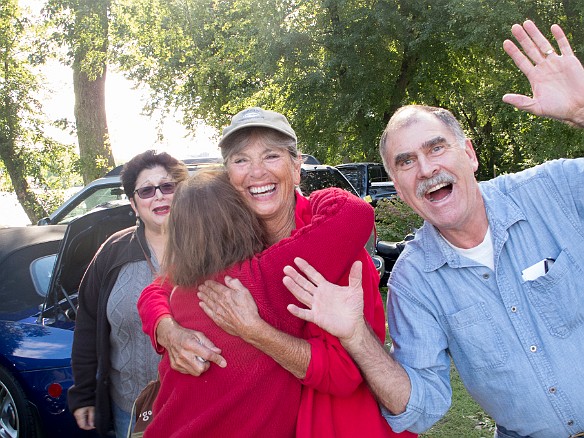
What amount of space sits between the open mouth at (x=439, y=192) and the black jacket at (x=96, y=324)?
59.7 inches

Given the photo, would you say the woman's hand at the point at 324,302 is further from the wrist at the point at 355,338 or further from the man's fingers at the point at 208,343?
the man's fingers at the point at 208,343

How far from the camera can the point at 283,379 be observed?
191 cm

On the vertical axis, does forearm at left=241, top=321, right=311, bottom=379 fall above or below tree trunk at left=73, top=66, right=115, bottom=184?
below

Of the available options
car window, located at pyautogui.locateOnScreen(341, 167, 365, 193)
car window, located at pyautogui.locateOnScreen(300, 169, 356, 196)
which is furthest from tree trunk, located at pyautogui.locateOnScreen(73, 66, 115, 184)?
car window, located at pyautogui.locateOnScreen(300, 169, 356, 196)

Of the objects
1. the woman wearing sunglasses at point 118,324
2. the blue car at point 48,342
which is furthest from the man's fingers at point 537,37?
the blue car at point 48,342

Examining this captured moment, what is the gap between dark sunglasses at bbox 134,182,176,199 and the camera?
3.14 meters

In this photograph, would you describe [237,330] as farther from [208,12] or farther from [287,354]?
[208,12]

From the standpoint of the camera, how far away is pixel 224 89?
71.5ft

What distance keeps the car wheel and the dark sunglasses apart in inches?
74.4

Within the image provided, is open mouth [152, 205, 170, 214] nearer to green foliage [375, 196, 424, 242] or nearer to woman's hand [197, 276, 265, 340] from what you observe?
woman's hand [197, 276, 265, 340]

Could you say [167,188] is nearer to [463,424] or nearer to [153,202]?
[153,202]

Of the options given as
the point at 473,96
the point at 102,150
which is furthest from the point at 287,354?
the point at 473,96

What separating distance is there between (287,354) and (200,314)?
368 millimetres

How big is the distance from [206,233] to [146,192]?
1.31 m
